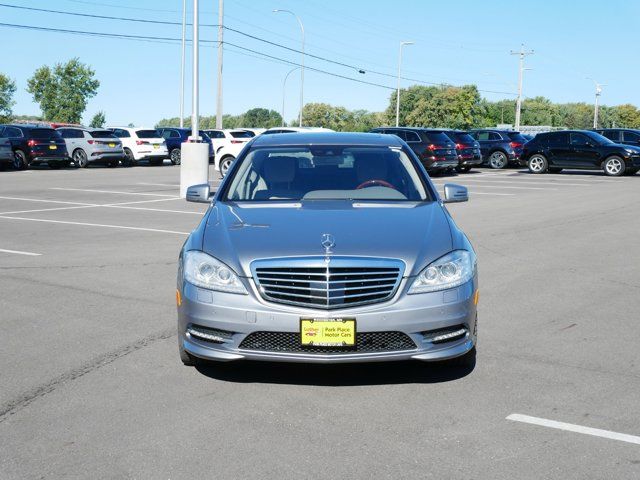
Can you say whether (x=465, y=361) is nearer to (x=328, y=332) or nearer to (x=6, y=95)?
(x=328, y=332)

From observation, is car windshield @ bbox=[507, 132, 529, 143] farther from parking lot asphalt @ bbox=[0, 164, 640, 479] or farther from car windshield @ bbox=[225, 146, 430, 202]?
car windshield @ bbox=[225, 146, 430, 202]

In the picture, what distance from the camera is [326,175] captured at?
6.33 meters

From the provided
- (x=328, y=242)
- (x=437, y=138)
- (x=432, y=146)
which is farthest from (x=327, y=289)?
(x=437, y=138)

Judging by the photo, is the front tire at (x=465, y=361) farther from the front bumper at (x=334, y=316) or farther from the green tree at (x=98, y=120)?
the green tree at (x=98, y=120)

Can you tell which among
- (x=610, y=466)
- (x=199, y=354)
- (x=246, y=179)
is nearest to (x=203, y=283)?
(x=199, y=354)

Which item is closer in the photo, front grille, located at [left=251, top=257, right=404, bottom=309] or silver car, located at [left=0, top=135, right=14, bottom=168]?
front grille, located at [left=251, top=257, right=404, bottom=309]

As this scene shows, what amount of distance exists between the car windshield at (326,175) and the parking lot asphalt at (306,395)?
1.28 metres

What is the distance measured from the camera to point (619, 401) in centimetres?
480

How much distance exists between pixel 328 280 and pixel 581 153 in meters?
28.3

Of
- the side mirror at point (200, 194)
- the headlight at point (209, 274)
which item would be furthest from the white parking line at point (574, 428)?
the side mirror at point (200, 194)

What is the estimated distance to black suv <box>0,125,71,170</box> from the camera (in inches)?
1188

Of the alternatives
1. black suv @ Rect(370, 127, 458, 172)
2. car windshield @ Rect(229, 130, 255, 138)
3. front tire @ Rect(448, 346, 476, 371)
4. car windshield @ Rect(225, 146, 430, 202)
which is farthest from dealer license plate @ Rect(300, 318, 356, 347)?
car windshield @ Rect(229, 130, 255, 138)

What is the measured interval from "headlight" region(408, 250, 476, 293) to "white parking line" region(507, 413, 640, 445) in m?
0.84

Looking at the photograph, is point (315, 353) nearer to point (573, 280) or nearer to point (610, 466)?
point (610, 466)
